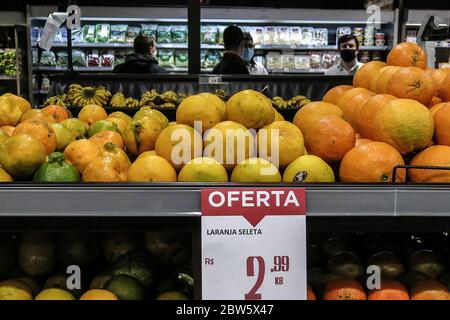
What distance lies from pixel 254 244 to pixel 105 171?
0.38 metres

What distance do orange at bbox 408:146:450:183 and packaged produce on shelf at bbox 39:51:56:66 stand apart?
261 inches

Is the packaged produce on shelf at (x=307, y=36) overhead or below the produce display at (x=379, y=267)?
overhead

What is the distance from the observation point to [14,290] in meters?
1.18

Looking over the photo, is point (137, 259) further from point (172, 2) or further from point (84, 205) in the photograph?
point (172, 2)

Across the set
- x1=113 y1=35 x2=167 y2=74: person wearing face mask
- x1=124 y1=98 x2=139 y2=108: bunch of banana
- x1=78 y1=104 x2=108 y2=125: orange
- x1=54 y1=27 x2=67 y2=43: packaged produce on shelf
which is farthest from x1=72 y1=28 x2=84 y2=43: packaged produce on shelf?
x1=78 y1=104 x2=108 y2=125: orange

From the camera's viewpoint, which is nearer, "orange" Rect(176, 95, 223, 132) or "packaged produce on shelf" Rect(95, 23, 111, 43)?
"orange" Rect(176, 95, 223, 132)

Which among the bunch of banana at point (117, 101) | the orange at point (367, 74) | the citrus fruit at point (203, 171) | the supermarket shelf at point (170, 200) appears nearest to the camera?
the supermarket shelf at point (170, 200)

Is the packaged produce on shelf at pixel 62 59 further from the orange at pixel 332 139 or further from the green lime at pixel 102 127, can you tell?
the orange at pixel 332 139

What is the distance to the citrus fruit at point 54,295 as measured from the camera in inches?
46.0

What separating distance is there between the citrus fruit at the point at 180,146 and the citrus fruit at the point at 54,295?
1.27 ft

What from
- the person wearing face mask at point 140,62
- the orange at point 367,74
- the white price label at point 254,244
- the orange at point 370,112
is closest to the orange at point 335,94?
the orange at point 367,74

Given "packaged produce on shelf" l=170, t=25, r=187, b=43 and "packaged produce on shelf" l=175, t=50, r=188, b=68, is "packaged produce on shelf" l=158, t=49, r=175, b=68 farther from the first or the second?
"packaged produce on shelf" l=170, t=25, r=187, b=43

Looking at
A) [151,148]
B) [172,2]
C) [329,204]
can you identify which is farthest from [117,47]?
[329,204]

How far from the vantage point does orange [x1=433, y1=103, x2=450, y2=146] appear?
1.22 m
